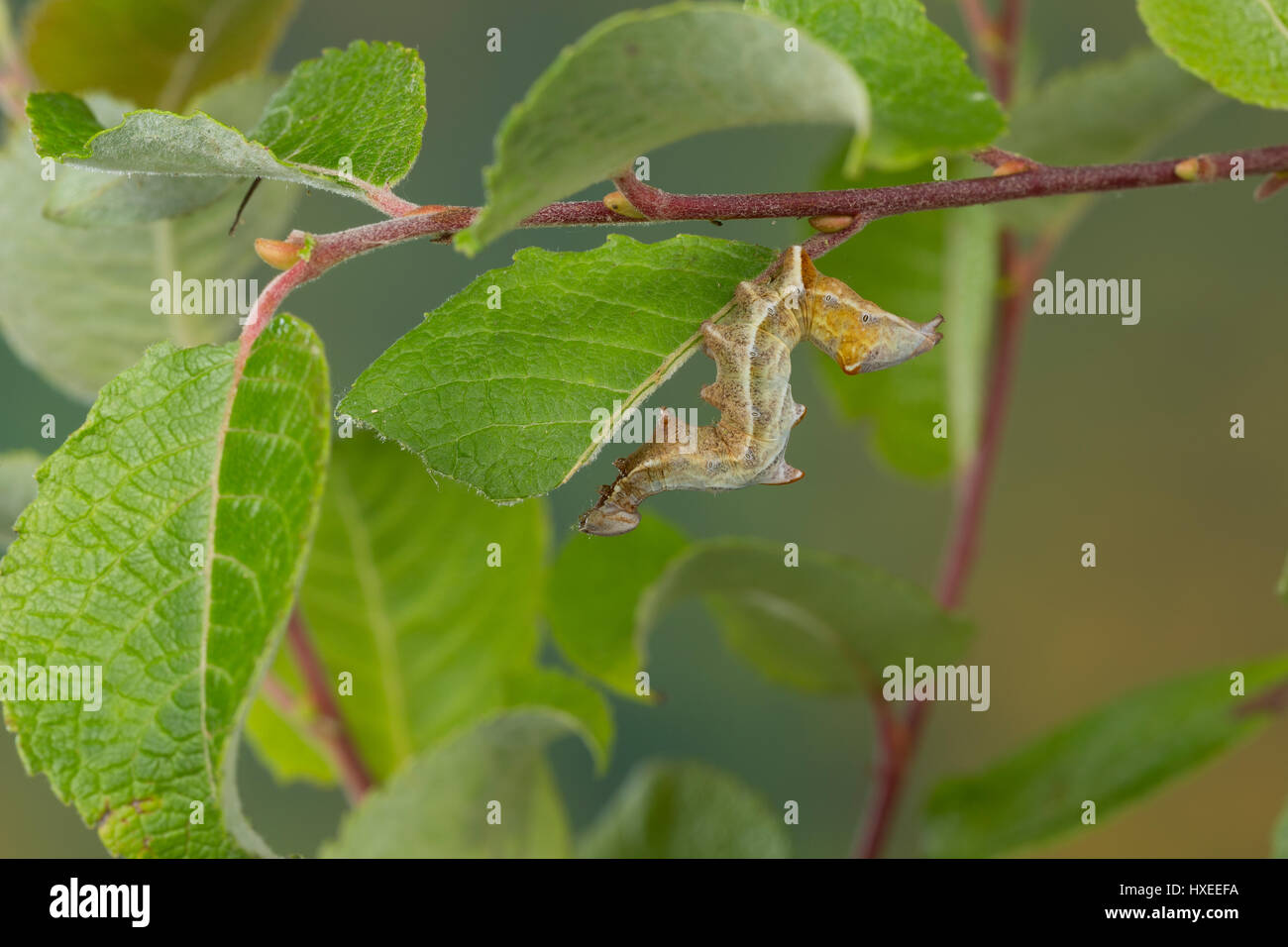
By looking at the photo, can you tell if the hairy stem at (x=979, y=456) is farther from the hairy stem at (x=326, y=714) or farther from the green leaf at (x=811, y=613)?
the hairy stem at (x=326, y=714)

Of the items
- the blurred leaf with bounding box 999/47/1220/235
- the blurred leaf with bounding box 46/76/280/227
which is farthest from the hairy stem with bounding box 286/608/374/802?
the blurred leaf with bounding box 999/47/1220/235

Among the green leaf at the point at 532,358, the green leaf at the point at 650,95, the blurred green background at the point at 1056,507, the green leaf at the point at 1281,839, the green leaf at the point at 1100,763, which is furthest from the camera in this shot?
the blurred green background at the point at 1056,507

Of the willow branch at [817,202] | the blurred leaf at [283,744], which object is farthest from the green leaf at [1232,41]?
the blurred leaf at [283,744]

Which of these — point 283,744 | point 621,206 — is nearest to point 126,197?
point 621,206

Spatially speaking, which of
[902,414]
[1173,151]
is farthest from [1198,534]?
[902,414]

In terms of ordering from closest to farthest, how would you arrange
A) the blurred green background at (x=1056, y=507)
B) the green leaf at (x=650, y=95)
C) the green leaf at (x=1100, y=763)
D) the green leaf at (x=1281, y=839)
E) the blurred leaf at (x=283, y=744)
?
1. the green leaf at (x=650, y=95)
2. the green leaf at (x=1281, y=839)
3. the green leaf at (x=1100, y=763)
4. the blurred leaf at (x=283, y=744)
5. the blurred green background at (x=1056, y=507)

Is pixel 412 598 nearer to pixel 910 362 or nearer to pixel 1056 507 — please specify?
pixel 910 362
